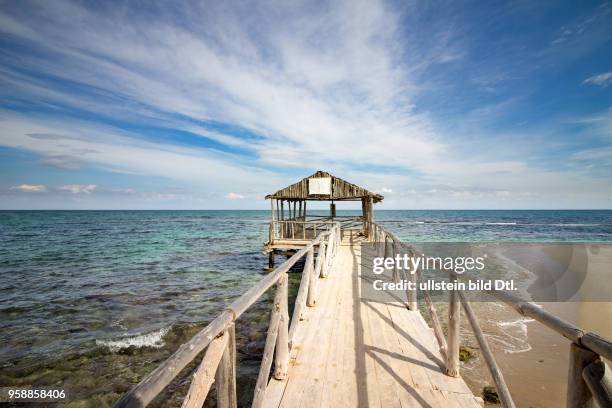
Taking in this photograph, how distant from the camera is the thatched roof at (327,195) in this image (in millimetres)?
17328

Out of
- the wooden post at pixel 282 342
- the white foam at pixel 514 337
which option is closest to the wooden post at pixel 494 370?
the wooden post at pixel 282 342

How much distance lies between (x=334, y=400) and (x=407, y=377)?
97 centimetres

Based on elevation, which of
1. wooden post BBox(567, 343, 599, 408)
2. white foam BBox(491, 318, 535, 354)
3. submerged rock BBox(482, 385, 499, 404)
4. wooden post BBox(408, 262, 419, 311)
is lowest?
submerged rock BBox(482, 385, 499, 404)

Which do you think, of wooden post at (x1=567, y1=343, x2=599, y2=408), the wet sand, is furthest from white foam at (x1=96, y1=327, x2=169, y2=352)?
wooden post at (x1=567, y1=343, x2=599, y2=408)

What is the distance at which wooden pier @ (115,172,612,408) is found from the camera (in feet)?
5.21

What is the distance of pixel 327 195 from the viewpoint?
17.4m

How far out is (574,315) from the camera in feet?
29.0

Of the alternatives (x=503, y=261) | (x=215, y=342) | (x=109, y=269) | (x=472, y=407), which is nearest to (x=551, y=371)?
(x=472, y=407)

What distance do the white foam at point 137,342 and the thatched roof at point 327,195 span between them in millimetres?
10454

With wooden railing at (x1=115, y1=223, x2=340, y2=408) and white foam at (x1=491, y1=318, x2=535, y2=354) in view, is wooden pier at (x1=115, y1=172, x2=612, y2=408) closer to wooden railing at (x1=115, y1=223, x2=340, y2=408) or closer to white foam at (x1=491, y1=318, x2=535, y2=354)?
wooden railing at (x1=115, y1=223, x2=340, y2=408)

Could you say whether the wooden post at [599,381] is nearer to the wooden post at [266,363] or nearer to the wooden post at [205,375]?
the wooden post at [205,375]

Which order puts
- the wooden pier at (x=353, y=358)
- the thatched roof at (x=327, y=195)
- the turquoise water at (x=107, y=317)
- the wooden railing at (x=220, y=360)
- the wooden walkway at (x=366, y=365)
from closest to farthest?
the wooden railing at (x=220, y=360), the wooden pier at (x=353, y=358), the wooden walkway at (x=366, y=365), the turquoise water at (x=107, y=317), the thatched roof at (x=327, y=195)

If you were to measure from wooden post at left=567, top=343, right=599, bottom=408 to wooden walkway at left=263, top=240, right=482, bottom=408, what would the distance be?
1.52m

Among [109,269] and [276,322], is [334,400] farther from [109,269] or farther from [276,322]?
[109,269]
